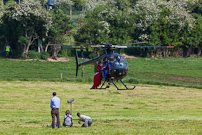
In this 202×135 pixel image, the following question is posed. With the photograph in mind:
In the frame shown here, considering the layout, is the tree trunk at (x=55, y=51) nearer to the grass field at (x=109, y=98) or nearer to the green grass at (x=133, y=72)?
the green grass at (x=133, y=72)

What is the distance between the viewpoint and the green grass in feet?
192

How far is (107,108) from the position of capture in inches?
1323

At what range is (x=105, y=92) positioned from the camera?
46.6 m

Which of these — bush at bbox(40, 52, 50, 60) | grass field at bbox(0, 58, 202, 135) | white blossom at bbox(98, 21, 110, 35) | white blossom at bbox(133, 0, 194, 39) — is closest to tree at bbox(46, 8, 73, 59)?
bush at bbox(40, 52, 50, 60)

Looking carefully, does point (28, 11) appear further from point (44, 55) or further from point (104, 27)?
point (104, 27)

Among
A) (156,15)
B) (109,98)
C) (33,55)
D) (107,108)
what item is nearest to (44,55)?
(33,55)

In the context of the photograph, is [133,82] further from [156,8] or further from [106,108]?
[156,8]

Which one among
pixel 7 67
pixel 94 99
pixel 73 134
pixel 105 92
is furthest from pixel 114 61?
pixel 7 67

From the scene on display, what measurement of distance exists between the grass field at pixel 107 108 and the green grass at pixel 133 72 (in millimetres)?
4910

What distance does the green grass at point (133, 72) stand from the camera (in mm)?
58594

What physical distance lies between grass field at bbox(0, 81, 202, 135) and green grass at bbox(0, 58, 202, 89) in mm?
4910

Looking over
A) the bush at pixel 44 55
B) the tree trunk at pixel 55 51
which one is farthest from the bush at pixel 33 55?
the tree trunk at pixel 55 51

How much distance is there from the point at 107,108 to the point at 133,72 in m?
36.7

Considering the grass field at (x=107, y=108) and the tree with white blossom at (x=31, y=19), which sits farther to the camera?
the tree with white blossom at (x=31, y=19)
